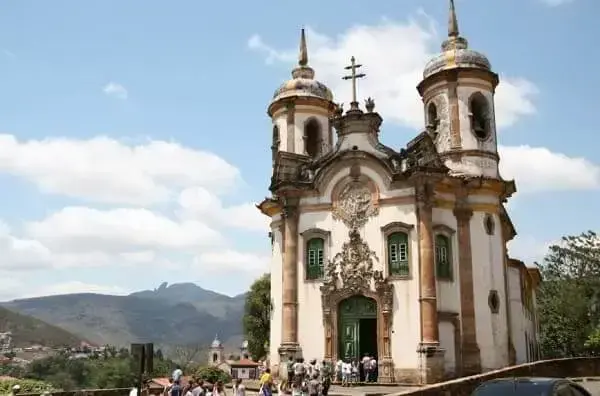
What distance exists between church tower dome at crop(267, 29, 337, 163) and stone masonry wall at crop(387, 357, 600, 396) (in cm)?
1341

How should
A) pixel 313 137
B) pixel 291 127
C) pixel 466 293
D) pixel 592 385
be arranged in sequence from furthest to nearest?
1. pixel 313 137
2. pixel 291 127
3. pixel 466 293
4. pixel 592 385

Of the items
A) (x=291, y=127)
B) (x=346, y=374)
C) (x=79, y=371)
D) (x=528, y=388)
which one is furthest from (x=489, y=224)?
(x=79, y=371)

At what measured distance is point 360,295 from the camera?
86.9 feet

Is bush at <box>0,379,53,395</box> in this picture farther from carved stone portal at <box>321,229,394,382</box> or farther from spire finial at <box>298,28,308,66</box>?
spire finial at <box>298,28,308,66</box>

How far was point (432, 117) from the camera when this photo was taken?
30703 mm

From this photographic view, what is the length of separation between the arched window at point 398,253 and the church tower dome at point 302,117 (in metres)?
7.10

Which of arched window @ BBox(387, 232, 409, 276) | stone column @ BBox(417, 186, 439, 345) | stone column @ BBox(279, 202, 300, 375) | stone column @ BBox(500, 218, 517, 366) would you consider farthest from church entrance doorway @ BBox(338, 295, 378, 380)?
stone column @ BBox(500, 218, 517, 366)

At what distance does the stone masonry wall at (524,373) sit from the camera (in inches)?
635

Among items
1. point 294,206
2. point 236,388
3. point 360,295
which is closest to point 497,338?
point 360,295

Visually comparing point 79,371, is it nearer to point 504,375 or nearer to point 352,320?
point 352,320

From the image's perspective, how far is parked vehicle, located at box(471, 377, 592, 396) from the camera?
31.3ft

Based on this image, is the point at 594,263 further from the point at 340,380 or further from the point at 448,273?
the point at 340,380

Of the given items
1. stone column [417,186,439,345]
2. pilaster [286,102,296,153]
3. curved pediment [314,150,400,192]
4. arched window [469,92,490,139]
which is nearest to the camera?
stone column [417,186,439,345]

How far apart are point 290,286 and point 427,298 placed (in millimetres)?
5519
